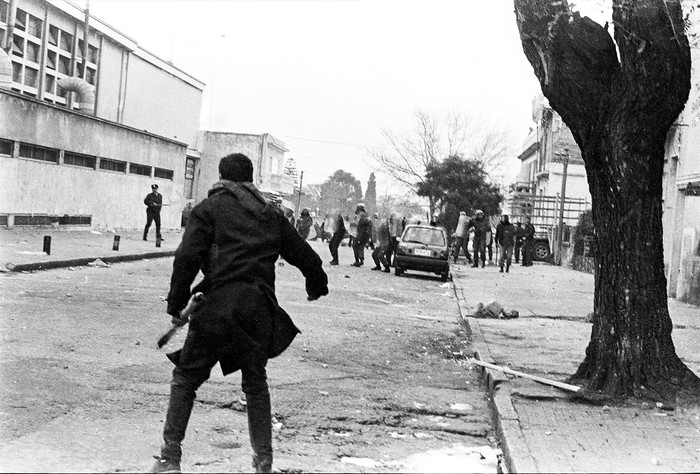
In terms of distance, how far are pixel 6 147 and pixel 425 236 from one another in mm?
12320

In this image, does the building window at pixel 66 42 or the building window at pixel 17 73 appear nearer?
the building window at pixel 17 73

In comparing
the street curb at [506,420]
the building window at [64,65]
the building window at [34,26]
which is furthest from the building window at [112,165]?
the street curb at [506,420]

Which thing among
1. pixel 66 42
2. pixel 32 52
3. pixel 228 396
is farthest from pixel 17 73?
pixel 228 396

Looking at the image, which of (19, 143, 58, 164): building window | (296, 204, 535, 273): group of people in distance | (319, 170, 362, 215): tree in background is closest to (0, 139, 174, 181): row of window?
(19, 143, 58, 164): building window

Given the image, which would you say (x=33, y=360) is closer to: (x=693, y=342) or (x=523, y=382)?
(x=523, y=382)

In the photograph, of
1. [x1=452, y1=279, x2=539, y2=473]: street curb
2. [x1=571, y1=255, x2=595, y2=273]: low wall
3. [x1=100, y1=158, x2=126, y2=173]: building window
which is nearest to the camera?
[x1=452, y1=279, x2=539, y2=473]: street curb

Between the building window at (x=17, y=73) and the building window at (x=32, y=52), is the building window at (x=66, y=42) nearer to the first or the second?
the building window at (x=32, y=52)

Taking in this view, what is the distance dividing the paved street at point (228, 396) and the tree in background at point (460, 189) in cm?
3062

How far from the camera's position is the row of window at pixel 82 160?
90.4ft

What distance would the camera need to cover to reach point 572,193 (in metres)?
50.2

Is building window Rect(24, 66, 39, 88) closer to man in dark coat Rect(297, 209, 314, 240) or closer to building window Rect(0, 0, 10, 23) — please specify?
building window Rect(0, 0, 10, 23)

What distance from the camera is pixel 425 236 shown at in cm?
2609

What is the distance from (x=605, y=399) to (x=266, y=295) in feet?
11.5

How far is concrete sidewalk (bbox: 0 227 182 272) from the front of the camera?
1656 cm
